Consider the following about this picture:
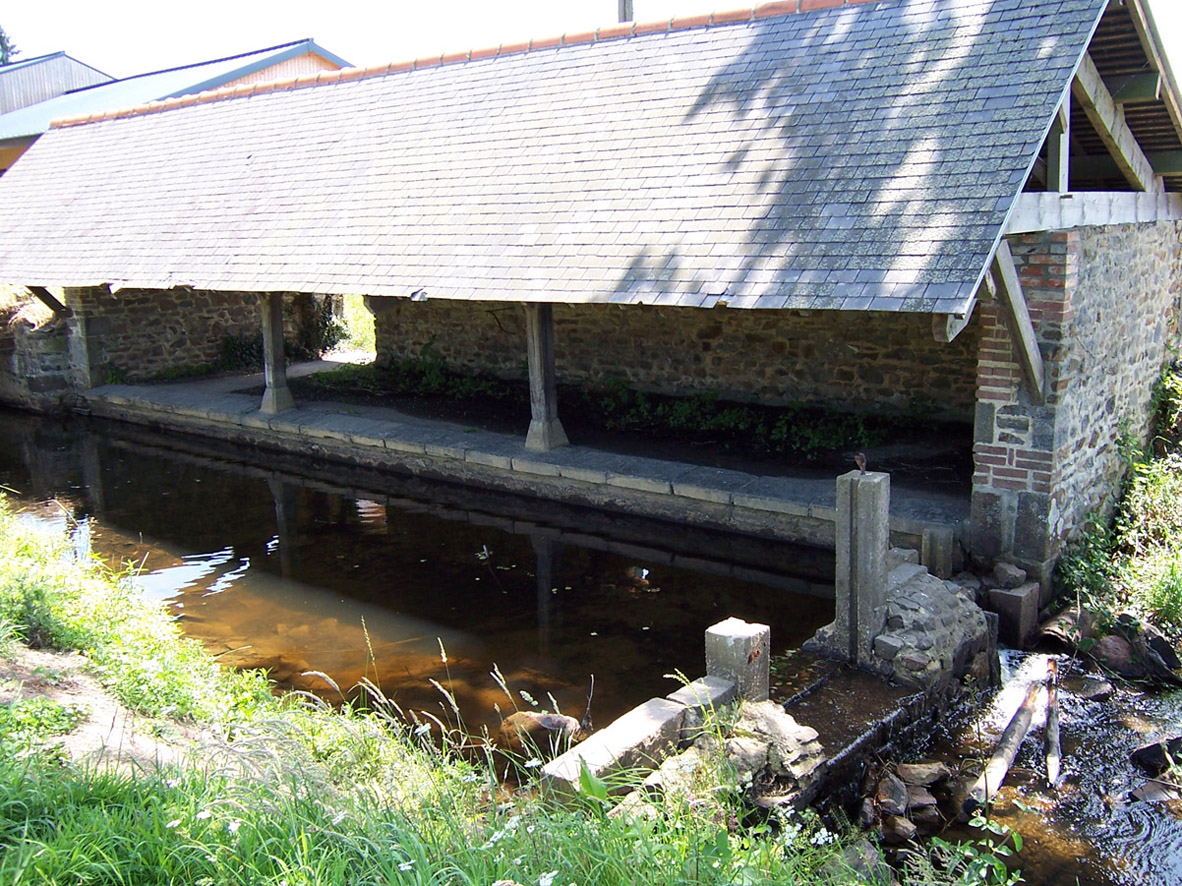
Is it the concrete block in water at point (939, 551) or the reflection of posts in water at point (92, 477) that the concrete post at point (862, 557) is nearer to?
the concrete block in water at point (939, 551)

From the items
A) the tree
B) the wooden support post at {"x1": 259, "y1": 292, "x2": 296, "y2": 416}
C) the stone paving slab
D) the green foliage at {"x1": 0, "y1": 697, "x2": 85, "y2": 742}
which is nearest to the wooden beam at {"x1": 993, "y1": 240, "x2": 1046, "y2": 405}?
the stone paving slab

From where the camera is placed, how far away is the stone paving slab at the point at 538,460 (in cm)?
723

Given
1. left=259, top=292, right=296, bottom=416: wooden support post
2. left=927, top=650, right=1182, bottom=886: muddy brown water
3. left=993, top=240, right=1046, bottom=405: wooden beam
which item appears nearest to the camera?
left=927, top=650, right=1182, bottom=886: muddy brown water

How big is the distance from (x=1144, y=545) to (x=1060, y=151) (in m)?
2.85

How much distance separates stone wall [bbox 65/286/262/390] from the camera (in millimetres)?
13047

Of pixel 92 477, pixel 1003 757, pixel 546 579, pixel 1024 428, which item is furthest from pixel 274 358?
pixel 1003 757

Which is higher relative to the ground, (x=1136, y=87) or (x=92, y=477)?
(x=1136, y=87)

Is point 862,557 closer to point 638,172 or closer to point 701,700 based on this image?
point 701,700

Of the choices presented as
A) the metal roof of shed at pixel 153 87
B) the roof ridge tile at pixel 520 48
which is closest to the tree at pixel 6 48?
the metal roof of shed at pixel 153 87

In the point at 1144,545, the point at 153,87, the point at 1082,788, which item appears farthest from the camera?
the point at 153,87

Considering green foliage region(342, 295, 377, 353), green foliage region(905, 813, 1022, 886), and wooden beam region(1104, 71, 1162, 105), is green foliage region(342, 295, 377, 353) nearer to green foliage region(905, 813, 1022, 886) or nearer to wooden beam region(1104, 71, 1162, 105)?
wooden beam region(1104, 71, 1162, 105)

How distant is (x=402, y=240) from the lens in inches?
360

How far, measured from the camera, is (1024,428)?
241 inches

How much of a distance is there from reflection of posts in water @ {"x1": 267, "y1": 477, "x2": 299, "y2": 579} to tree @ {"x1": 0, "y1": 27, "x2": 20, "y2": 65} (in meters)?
48.5
